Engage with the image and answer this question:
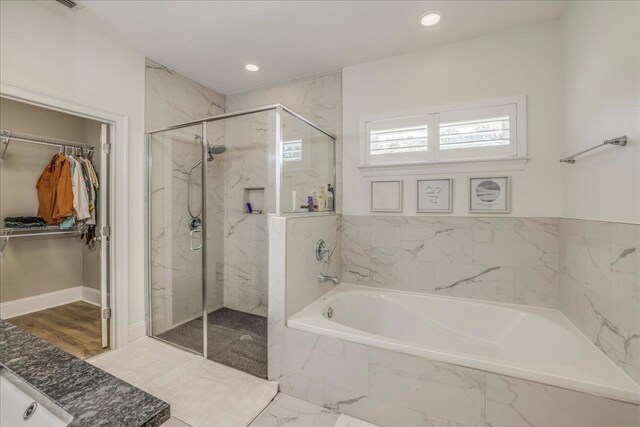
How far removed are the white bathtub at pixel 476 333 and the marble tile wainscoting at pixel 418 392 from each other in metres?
0.04

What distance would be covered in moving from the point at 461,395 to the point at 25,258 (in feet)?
14.3

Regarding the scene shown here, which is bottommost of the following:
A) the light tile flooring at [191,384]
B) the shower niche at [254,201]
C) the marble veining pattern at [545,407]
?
the light tile flooring at [191,384]

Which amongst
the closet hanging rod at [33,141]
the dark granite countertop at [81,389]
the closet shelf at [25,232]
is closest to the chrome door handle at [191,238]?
the dark granite countertop at [81,389]

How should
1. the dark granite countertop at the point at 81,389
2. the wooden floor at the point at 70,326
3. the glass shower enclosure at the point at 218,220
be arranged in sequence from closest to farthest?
the dark granite countertop at the point at 81,389, the glass shower enclosure at the point at 218,220, the wooden floor at the point at 70,326

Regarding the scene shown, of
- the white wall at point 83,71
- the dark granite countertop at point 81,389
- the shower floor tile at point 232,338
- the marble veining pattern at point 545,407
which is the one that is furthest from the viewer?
the shower floor tile at point 232,338

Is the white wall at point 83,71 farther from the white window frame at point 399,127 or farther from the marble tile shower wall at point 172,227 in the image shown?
the white window frame at point 399,127

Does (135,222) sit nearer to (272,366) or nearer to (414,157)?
(272,366)

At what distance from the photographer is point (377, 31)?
6.82 ft

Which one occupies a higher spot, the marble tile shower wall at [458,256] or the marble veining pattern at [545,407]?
the marble tile shower wall at [458,256]

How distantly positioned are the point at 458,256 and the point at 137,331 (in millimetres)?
2826

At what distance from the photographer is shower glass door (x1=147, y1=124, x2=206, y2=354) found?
2.39m

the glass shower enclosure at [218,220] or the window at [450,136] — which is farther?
the glass shower enclosure at [218,220]

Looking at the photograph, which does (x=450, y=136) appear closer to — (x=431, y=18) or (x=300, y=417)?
(x=431, y=18)

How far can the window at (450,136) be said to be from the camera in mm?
2033
